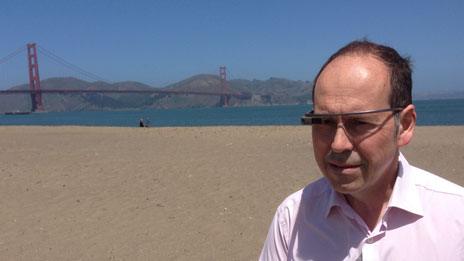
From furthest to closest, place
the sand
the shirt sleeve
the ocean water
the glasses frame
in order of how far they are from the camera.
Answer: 1. the ocean water
2. the sand
3. the shirt sleeve
4. the glasses frame

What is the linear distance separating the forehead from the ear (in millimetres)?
71

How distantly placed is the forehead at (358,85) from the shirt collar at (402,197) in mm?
200

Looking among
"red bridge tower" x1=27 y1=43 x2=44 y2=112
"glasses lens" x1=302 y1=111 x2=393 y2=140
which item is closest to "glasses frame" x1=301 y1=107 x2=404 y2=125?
"glasses lens" x1=302 y1=111 x2=393 y2=140

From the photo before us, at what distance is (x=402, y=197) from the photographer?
4.22 feet

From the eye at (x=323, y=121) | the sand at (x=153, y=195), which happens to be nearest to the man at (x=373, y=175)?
the eye at (x=323, y=121)

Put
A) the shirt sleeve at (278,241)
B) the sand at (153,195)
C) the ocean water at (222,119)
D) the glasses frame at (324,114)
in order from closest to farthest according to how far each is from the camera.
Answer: the glasses frame at (324,114) → the shirt sleeve at (278,241) → the sand at (153,195) → the ocean water at (222,119)

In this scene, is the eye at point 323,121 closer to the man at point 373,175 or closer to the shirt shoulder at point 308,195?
the man at point 373,175

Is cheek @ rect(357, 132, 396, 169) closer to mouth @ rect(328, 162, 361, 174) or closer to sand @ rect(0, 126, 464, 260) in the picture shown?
mouth @ rect(328, 162, 361, 174)

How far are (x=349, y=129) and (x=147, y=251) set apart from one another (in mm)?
3978

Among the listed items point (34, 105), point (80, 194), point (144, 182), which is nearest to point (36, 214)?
point (80, 194)

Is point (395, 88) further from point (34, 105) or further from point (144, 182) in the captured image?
point (34, 105)

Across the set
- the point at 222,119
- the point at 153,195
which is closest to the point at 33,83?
the point at 222,119

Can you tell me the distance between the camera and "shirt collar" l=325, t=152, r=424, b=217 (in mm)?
1267

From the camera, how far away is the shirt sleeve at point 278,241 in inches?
55.8
